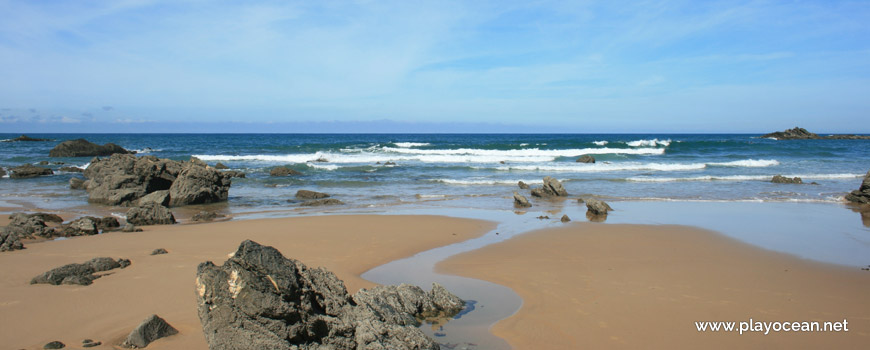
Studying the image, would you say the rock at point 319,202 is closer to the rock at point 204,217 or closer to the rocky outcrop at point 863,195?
the rock at point 204,217

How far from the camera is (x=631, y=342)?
4.26m

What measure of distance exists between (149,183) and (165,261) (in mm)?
9074

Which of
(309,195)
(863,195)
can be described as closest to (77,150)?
(309,195)

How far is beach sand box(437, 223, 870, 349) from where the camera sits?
173 inches

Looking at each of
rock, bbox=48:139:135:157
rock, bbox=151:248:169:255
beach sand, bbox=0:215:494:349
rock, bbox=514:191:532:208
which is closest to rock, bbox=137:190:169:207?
beach sand, bbox=0:215:494:349

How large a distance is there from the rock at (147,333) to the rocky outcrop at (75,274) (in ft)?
6.59

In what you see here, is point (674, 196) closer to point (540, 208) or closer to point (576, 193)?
point (576, 193)

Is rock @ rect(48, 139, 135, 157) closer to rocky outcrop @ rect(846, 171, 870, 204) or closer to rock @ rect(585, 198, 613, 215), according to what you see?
rock @ rect(585, 198, 613, 215)

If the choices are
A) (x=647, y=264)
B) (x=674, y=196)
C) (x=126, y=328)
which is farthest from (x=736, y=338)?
(x=674, y=196)

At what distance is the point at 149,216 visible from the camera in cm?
1036

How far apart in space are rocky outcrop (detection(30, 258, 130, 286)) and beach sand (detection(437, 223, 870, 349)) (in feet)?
13.4

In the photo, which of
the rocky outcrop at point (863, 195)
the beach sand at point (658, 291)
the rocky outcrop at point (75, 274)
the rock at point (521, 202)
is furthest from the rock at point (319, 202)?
the rocky outcrop at point (863, 195)

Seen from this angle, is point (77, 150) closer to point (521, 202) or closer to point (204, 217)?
point (204, 217)

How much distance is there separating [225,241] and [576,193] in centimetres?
1105
